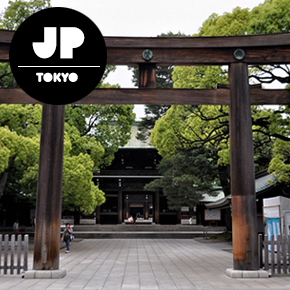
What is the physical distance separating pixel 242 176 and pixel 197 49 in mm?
4071

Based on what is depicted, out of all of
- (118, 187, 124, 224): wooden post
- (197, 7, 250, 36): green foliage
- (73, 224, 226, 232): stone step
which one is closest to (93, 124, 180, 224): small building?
(118, 187, 124, 224): wooden post

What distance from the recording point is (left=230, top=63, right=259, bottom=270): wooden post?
9781 mm

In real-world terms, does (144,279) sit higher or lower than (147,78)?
lower

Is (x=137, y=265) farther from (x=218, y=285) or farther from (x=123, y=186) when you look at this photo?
(x=123, y=186)

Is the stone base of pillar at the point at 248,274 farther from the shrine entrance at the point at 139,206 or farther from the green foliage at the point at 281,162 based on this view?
the shrine entrance at the point at 139,206

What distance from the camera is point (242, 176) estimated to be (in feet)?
32.9

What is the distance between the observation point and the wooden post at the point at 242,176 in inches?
385

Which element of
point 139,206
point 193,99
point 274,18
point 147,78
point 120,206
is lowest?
point 120,206

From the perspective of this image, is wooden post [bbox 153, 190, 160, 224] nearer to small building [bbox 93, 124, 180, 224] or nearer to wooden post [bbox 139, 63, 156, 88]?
small building [bbox 93, 124, 180, 224]

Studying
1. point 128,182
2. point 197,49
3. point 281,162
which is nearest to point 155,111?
point 128,182

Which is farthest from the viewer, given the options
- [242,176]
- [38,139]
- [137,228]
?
[137,228]

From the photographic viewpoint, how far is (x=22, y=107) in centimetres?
1989

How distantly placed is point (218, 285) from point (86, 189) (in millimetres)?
13171

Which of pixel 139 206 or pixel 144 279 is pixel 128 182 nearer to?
pixel 139 206
